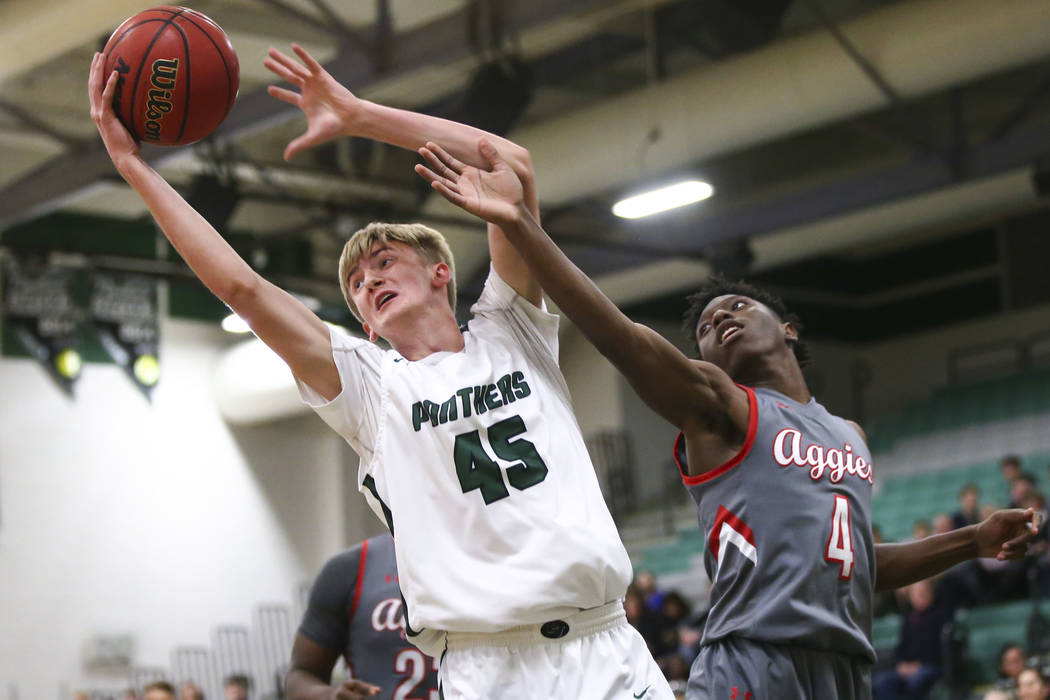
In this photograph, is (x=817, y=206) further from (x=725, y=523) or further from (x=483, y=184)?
(x=483, y=184)

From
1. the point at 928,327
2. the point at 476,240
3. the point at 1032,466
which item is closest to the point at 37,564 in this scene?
the point at 476,240

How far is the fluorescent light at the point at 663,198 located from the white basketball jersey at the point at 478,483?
29.5 ft

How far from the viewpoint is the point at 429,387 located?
131 inches

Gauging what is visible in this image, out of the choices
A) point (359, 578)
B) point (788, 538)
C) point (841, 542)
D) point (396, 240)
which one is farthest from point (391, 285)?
point (359, 578)

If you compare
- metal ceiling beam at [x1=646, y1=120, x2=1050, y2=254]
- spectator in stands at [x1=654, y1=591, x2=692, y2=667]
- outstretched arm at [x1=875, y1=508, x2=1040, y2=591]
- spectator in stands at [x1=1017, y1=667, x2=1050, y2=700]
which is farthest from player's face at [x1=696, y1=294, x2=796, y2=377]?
metal ceiling beam at [x1=646, y1=120, x2=1050, y2=254]

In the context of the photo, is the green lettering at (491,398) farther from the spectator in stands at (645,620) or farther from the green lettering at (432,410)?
the spectator in stands at (645,620)

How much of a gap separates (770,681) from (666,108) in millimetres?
10586

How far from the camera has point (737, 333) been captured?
14.4ft

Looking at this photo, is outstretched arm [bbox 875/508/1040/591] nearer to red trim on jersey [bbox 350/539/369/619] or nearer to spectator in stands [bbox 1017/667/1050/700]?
red trim on jersey [bbox 350/539/369/619]

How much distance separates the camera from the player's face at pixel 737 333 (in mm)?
4398

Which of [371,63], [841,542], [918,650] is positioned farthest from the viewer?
[371,63]

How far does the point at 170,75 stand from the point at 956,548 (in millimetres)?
2668

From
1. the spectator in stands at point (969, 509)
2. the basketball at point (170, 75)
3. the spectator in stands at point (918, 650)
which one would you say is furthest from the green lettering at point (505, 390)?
the spectator in stands at point (969, 509)

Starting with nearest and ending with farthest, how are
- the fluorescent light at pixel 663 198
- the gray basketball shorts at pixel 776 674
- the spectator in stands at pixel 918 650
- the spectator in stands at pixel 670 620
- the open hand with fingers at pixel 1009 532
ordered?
the gray basketball shorts at pixel 776 674 → the open hand with fingers at pixel 1009 532 → the spectator in stands at pixel 918 650 → the fluorescent light at pixel 663 198 → the spectator in stands at pixel 670 620
